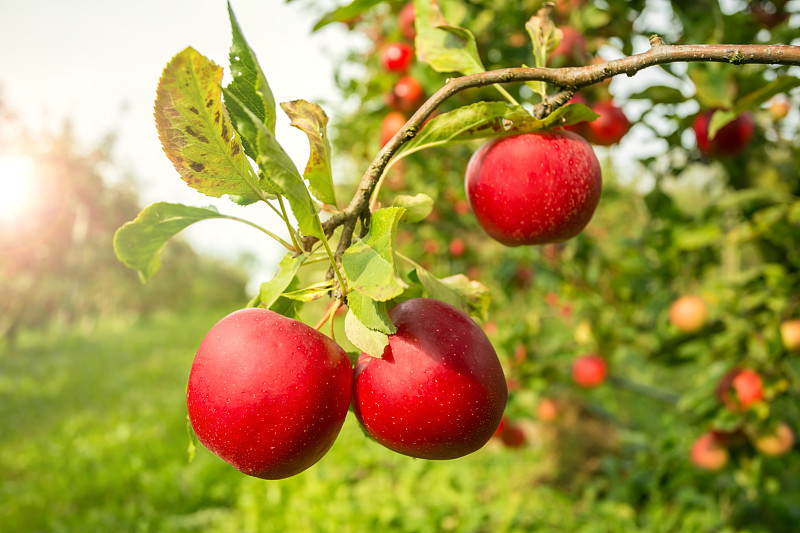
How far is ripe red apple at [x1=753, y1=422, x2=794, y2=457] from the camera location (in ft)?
5.22

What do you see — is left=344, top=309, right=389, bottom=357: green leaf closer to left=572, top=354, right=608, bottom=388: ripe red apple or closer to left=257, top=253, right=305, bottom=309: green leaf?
left=257, top=253, right=305, bottom=309: green leaf

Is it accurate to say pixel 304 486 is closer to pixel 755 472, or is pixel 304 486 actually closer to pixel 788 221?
pixel 755 472

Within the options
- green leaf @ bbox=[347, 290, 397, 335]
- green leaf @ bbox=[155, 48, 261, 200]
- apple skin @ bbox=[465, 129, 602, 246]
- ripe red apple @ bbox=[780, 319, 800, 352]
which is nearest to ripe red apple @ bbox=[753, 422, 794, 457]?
ripe red apple @ bbox=[780, 319, 800, 352]

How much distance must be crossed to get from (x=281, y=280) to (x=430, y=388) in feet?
0.56

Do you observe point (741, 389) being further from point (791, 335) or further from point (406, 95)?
point (406, 95)

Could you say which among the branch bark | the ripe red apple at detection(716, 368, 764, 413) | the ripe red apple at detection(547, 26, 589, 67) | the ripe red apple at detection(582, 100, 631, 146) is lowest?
the ripe red apple at detection(716, 368, 764, 413)

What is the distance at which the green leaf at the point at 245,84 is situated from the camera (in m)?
0.39

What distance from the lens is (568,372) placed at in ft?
7.80

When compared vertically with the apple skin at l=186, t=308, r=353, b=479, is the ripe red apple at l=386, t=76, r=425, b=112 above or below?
below

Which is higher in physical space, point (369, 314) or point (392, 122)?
point (369, 314)

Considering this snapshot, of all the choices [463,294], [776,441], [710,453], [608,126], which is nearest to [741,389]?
[776,441]

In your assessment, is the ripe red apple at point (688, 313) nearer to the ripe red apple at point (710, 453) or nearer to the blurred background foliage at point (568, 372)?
the blurred background foliage at point (568, 372)

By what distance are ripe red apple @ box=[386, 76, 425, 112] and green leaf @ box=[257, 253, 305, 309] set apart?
119 centimetres

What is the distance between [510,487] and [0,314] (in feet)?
38.5
